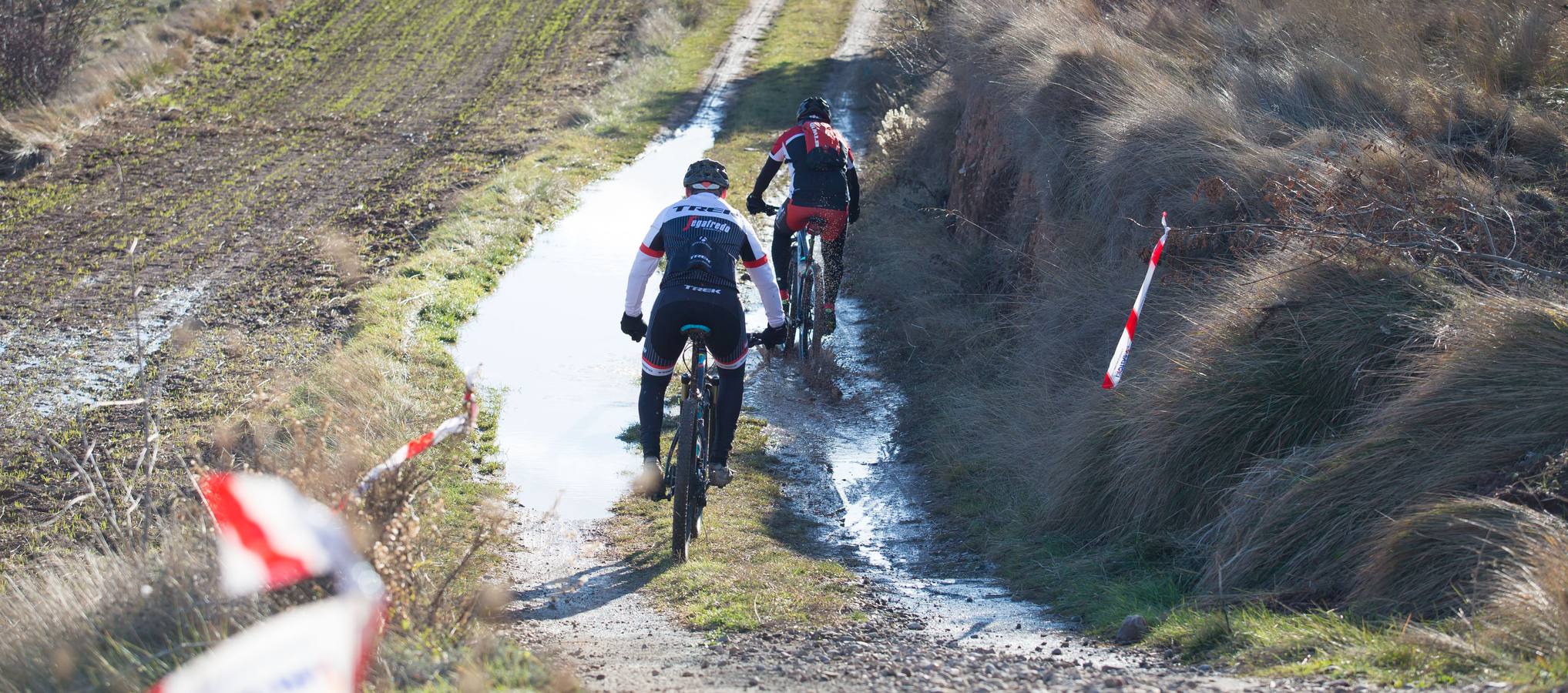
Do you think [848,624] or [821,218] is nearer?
[848,624]

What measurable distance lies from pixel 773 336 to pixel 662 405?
32.8 inches

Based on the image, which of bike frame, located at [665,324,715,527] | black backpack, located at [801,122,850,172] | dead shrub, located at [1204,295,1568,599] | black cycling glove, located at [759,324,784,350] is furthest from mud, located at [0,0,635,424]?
dead shrub, located at [1204,295,1568,599]

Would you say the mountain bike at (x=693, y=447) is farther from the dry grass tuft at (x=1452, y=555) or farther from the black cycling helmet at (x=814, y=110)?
the black cycling helmet at (x=814, y=110)

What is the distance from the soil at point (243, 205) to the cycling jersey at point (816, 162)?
4.16m

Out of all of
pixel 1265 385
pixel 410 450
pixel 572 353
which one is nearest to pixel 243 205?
pixel 572 353

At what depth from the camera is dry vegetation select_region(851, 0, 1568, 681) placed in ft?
16.8

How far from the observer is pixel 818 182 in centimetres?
1026

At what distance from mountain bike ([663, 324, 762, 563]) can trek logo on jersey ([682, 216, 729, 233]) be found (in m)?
0.57

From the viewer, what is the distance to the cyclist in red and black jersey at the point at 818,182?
10.1m

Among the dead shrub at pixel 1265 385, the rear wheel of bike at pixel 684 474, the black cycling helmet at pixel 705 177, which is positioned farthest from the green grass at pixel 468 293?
the dead shrub at pixel 1265 385

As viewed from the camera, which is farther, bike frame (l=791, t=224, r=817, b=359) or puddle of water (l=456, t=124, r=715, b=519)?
bike frame (l=791, t=224, r=817, b=359)

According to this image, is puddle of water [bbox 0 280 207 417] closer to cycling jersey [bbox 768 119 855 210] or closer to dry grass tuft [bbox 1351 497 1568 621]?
cycling jersey [bbox 768 119 855 210]

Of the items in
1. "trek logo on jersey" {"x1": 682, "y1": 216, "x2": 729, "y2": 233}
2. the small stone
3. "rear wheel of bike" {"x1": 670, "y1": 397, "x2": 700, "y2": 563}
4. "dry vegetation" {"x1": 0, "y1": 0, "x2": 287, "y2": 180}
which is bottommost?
"dry vegetation" {"x1": 0, "y1": 0, "x2": 287, "y2": 180}

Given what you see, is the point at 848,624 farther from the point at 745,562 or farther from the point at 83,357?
the point at 83,357
